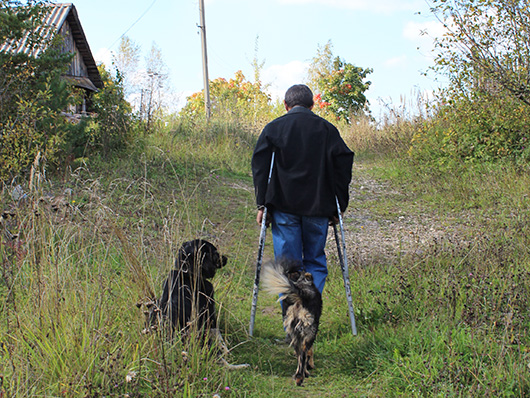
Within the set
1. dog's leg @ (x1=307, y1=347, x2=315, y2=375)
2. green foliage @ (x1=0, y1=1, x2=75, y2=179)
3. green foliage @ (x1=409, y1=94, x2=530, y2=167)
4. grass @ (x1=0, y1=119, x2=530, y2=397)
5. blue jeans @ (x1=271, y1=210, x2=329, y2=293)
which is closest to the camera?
grass @ (x1=0, y1=119, x2=530, y2=397)

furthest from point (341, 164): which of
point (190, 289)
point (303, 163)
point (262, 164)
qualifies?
point (190, 289)

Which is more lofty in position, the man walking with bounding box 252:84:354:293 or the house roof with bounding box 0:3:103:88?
the house roof with bounding box 0:3:103:88

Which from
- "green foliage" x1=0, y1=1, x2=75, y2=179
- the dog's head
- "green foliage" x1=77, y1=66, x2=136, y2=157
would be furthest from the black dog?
"green foliage" x1=77, y1=66, x2=136, y2=157

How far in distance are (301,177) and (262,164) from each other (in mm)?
362

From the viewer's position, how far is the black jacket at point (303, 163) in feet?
14.4

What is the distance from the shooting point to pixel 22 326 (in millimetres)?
3539

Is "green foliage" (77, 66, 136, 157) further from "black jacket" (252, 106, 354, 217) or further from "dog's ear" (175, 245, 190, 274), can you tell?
"dog's ear" (175, 245, 190, 274)

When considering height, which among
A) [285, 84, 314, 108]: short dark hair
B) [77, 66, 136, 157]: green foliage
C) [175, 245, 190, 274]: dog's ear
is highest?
[77, 66, 136, 157]: green foliage

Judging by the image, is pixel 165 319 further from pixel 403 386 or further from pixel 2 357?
pixel 403 386

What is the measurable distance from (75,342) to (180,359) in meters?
0.66

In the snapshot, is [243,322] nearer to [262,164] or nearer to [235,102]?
[262,164]

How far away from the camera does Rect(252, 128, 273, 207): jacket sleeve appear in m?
4.50

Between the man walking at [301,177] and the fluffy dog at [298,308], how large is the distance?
626mm

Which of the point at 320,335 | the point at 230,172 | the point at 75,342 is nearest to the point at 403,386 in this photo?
the point at 320,335
